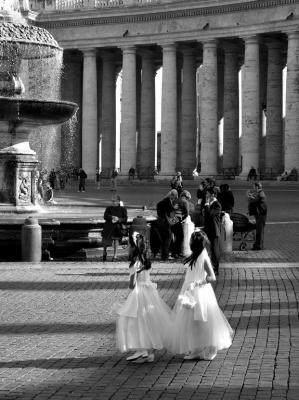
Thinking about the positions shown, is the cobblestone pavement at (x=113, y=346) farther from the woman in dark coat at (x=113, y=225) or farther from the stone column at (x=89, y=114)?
the stone column at (x=89, y=114)

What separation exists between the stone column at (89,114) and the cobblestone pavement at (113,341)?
56523 mm

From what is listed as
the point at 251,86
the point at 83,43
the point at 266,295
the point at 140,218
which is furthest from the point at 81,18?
the point at 266,295

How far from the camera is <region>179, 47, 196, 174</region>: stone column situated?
78.7m

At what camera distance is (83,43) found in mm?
80500

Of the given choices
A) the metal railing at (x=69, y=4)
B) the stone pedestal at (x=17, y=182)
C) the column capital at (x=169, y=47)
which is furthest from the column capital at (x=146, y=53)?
the stone pedestal at (x=17, y=182)

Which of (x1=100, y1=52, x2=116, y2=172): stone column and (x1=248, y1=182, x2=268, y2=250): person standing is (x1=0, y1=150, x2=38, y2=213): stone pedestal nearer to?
(x1=248, y1=182, x2=268, y2=250): person standing

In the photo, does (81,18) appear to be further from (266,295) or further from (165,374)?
(165,374)

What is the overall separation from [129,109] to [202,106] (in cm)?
638

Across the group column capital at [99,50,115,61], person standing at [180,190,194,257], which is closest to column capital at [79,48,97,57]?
column capital at [99,50,115,61]

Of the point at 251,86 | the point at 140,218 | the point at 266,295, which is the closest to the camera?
the point at 266,295

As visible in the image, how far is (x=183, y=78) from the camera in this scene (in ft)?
261

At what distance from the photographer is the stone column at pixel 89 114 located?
80000 mm

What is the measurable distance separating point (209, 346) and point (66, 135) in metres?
70.5

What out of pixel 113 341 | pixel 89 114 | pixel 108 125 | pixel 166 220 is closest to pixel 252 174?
pixel 89 114
